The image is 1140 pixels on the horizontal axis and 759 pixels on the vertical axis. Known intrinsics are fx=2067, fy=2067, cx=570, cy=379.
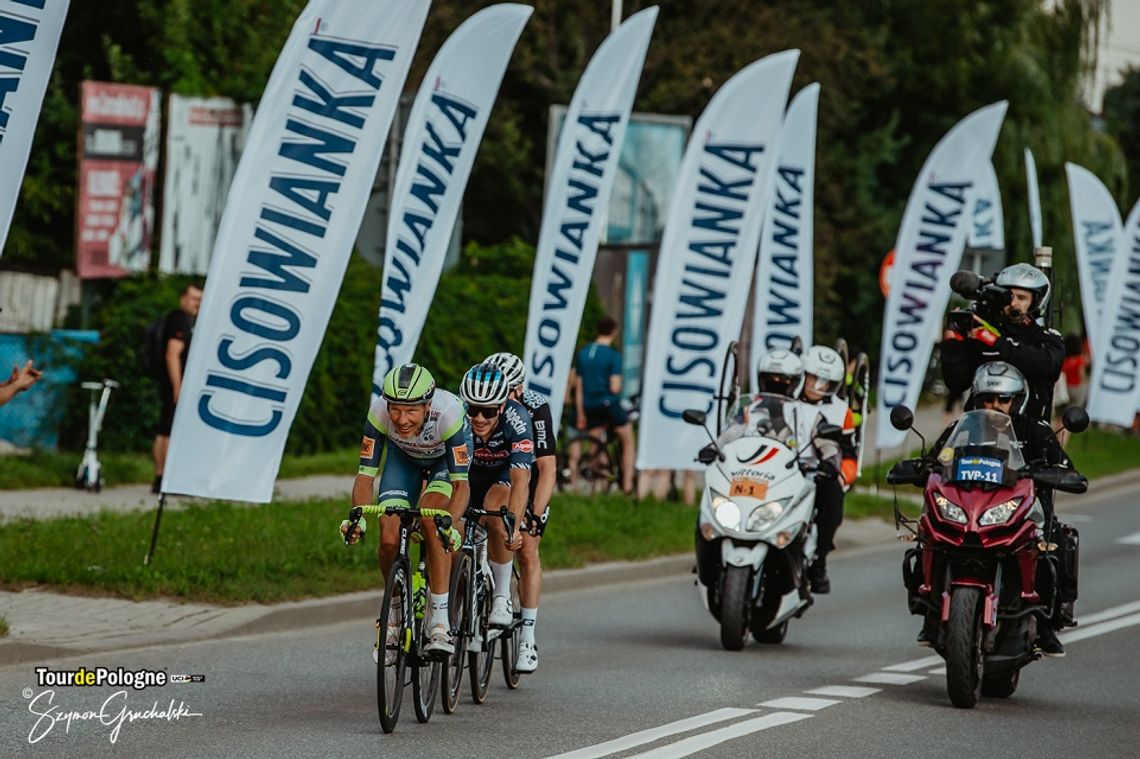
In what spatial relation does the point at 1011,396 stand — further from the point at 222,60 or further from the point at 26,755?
the point at 222,60

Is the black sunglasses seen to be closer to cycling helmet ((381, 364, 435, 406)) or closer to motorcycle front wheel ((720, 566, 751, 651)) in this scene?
motorcycle front wheel ((720, 566, 751, 651))

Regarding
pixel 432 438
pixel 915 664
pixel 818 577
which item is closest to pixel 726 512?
pixel 818 577

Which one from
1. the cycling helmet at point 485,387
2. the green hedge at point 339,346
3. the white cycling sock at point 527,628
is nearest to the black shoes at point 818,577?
the white cycling sock at point 527,628

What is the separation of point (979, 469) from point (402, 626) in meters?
3.29

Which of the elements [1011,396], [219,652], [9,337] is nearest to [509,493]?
[219,652]

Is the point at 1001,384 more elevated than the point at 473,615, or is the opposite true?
the point at 1001,384

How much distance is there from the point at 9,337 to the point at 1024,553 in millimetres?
14335

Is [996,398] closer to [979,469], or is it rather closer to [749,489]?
[979,469]

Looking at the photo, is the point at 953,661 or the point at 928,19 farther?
the point at 928,19

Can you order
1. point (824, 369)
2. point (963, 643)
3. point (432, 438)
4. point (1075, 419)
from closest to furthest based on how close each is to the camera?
point (432, 438), point (963, 643), point (1075, 419), point (824, 369)

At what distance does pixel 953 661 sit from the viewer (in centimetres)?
1074

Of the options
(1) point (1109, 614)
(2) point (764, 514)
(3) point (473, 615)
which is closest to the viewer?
(3) point (473, 615)

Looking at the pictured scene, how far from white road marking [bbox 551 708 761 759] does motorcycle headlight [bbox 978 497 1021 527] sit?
143 cm

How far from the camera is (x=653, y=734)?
9633 mm
